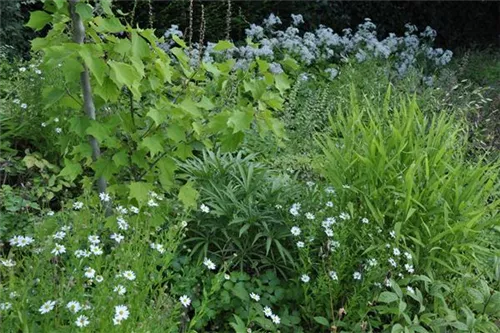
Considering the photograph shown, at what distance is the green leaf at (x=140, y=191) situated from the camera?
2904 millimetres

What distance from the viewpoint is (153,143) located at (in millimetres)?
2895

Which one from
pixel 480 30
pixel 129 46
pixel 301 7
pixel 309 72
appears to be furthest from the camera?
pixel 480 30

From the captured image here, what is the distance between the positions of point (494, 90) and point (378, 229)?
409 centimetres

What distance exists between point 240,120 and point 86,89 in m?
0.76

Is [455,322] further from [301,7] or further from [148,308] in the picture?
[301,7]

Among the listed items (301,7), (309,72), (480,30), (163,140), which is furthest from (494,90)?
(163,140)

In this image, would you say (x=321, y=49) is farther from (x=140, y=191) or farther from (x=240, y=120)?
(x=140, y=191)

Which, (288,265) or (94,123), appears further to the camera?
(288,265)

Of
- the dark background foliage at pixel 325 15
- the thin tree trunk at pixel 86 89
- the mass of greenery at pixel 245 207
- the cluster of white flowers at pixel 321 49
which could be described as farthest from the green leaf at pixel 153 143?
the dark background foliage at pixel 325 15

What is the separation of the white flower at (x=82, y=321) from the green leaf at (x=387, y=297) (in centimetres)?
136

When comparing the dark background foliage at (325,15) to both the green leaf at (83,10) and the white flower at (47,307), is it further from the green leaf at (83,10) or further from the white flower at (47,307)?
the white flower at (47,307)

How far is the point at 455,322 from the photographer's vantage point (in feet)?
9.34

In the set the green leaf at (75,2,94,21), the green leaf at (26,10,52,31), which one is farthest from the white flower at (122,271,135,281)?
the green leaf at (26,10,52,31)

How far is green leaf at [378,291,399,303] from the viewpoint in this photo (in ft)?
9.07
